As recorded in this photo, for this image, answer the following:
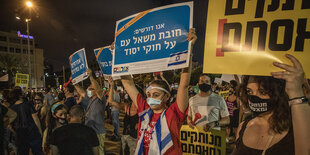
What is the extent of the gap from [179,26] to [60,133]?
8.03 feet

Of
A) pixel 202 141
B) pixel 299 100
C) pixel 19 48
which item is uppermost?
pixel 19 48

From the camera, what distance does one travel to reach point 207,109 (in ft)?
12.4

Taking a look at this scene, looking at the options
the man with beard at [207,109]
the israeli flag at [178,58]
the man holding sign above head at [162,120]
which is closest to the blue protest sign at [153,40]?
the israeli flag at [178,58]

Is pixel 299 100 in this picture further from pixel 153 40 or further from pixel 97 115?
pixel 97 115

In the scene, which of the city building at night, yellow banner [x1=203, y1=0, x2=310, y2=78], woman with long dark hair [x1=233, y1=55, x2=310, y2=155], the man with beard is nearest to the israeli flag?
yellow banner [x1=203, y1=0, x2=310, y2=78]

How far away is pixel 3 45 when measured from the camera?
73.9 metres

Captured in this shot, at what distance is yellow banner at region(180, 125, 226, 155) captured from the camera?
3.36 metres

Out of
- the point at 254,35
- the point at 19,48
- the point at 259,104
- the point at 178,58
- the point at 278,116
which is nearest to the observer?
the point at 278,116

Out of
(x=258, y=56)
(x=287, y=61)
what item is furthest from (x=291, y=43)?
(x=258, y=56)

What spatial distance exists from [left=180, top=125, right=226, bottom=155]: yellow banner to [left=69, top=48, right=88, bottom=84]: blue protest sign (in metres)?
2.79

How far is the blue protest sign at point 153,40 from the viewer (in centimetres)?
218

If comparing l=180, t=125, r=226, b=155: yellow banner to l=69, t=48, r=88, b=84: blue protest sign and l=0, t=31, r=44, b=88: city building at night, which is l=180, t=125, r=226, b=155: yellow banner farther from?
l=0, t=31, r=44, b=88: city building at night

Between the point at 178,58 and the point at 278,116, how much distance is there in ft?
3.72

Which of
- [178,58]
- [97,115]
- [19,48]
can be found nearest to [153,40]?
[178,58]
